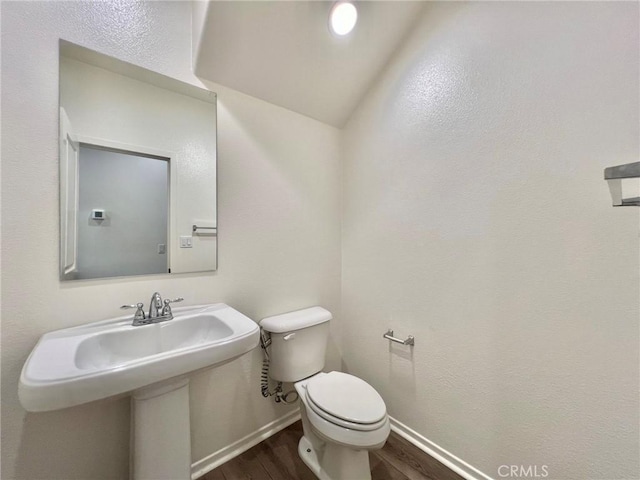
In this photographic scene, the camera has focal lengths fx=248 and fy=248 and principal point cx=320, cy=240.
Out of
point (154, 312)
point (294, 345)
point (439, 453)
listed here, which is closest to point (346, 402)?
point (294, 345)

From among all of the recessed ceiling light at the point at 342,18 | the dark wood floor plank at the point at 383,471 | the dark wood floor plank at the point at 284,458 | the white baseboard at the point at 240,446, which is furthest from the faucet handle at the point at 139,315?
the recessed ceiling light at the point at 342,18

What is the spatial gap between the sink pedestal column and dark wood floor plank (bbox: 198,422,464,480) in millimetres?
388

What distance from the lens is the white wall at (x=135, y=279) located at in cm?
89

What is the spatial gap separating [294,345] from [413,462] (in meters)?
0.85

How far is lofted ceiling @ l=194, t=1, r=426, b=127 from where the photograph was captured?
116 centimetres

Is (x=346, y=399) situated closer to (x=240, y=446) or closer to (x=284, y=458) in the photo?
(x=284, y=458)

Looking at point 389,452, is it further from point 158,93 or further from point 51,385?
point 158,93

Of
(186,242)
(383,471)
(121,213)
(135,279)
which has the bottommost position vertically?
(383,471)

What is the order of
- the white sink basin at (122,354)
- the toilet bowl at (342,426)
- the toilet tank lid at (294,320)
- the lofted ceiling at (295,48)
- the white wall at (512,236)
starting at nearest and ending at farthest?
1. the white sink basin at (122,354)
2. the white wall at (512,236)
3. the toilet bowl at (342,426)
4. the lofted ceiling at (295,48)
5. the toilet tank lid at (294,320)

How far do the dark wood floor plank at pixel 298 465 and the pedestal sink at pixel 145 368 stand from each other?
0.38 m

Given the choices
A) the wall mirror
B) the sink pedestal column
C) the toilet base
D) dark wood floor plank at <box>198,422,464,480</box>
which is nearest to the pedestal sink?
the sink pedestal column

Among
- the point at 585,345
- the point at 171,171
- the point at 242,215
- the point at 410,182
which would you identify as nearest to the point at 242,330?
the point at 242,215

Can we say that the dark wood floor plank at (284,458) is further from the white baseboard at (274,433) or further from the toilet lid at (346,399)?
the toilet lid at (346,399)

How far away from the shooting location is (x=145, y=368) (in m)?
0.71
